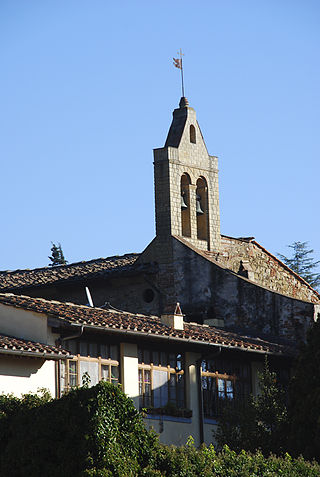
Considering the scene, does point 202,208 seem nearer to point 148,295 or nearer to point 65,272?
point 148,295

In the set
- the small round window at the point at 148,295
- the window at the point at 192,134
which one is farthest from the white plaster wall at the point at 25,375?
the window at the point at 192,134

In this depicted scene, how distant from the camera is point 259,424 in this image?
1000 inches

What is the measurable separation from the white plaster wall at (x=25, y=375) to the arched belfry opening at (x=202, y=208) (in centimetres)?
1228

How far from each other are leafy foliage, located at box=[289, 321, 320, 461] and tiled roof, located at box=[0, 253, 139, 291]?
30.4 feet

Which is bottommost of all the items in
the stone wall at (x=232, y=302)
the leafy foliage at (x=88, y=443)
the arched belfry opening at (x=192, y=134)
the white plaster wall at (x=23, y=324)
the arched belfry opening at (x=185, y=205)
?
the leafy foliage at (x=88, y=443)

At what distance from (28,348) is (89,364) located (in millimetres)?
2650

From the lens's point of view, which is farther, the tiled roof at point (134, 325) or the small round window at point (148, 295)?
the small round window at point (148, 295)

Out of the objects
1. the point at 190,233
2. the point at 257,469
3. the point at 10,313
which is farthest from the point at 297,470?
the point at 190,233

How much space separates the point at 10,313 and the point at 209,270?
30.8ft

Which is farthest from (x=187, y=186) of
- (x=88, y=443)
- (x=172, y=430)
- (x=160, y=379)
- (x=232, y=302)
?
(x=88, y=443)

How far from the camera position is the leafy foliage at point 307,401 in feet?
77.0

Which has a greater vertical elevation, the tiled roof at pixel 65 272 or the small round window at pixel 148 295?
the tiled roof at pixel 65 272

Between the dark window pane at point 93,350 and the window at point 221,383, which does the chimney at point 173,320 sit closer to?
the window at point 221,383

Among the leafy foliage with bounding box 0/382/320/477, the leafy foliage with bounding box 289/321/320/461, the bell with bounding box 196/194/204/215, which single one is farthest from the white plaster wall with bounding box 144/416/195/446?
the bell with bounding box 196/194/204/215
